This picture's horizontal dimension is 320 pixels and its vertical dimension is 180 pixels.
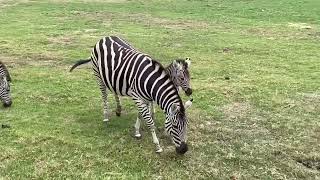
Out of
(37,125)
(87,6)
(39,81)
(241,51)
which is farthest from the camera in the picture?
(87,6)

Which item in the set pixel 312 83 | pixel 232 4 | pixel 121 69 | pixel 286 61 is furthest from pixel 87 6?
pixel 121 69

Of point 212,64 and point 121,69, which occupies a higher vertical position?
point 121,69

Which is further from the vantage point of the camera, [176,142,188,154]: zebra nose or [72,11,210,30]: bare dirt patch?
[72,11,210,30]: bare dirt patch

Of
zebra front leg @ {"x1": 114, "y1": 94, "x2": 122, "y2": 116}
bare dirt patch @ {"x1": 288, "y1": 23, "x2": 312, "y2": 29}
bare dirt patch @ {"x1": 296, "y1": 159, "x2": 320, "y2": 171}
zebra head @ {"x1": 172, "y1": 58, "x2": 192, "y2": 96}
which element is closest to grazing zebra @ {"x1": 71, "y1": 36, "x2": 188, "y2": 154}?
zebra front leg @ {"x1": 114, "y1": 94, "x2": 122, "y2": 116}

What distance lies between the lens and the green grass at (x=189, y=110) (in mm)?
8211

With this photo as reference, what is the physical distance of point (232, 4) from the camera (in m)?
30.7

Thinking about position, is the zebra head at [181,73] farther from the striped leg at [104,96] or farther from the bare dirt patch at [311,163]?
the bare dirt patch at [311,163]

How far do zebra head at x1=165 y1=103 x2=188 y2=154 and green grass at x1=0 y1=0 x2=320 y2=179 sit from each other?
1.59ft

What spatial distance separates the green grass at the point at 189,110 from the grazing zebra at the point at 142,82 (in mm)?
675

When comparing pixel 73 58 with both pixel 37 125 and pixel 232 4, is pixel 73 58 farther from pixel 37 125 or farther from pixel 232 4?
pixel 232 4

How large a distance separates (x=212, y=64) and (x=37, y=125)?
7242 millimetres

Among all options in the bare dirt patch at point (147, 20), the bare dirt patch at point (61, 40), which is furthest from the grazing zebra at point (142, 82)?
the bare dirt patch at point (147, 20)

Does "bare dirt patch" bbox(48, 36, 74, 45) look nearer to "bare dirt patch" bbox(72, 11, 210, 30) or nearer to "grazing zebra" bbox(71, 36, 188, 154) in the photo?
"bare dirt patch" bbox(72, 11, 210, 30)

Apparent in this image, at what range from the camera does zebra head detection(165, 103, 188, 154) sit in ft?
25.4
